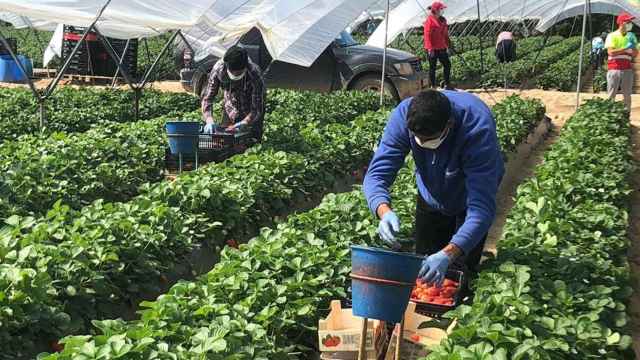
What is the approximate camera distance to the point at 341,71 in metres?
14.9

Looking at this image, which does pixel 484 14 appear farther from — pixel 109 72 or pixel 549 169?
pixel 549 169

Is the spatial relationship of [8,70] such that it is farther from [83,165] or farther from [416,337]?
[416,337]

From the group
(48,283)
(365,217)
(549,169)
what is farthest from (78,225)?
(549,169)

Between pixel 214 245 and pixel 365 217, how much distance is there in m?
1.22

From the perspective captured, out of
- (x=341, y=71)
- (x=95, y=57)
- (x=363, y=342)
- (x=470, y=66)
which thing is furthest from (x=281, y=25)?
(x=470, y=66)

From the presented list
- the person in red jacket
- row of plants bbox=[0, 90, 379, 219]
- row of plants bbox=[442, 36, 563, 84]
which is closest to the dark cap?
row of plants bbox=[0, 90, 379, 219]

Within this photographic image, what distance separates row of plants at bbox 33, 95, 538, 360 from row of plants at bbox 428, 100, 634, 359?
0.84 metres

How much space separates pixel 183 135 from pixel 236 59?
1036 millimetres

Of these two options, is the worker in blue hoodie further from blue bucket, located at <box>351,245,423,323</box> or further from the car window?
the car window

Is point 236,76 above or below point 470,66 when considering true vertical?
below

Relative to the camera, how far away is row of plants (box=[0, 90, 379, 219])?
19.3 feet

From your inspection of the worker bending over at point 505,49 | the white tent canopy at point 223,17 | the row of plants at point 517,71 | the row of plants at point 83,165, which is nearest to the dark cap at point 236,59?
the row of plants at point 83,165

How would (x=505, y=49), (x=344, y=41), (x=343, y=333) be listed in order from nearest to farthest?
(x=343, y=333), (x=344, y=41), (x=505, y=49)

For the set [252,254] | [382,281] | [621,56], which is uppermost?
[621,56]
